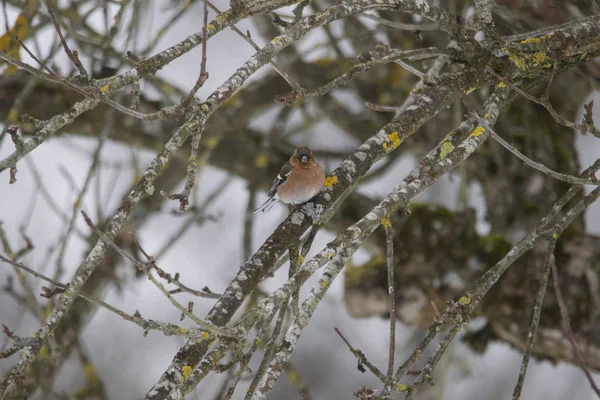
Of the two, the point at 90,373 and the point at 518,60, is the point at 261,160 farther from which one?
the point at 518,60

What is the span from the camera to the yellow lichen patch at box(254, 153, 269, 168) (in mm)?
5758

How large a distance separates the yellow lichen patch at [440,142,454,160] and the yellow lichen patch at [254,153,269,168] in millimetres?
3215

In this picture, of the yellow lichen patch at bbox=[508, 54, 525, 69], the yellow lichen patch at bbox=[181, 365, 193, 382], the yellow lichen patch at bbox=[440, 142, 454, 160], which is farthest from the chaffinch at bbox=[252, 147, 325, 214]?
the yellow lichen patch at bbox=[181, 365, 193, 382]

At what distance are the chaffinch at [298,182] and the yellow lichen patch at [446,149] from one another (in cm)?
69

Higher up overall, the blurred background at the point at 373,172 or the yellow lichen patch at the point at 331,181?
the blurred background at the point at 373,172

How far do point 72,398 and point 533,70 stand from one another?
14.8 ft

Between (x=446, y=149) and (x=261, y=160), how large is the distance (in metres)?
3.25

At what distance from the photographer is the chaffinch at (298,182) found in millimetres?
3351

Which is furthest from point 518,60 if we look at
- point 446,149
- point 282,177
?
point 282,177

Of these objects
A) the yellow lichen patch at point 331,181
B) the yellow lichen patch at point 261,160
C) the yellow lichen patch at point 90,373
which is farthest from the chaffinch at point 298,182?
the yellow lichen patch at point 90,373

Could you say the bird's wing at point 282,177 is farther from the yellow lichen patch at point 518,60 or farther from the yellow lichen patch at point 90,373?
the yellow lichen patch at point 90,373

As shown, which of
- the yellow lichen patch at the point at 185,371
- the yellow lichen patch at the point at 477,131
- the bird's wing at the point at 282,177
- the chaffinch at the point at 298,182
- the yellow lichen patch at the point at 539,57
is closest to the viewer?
the yellow lichen patch at the point at 185,371

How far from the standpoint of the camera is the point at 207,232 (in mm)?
13125

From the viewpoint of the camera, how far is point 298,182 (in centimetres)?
348
